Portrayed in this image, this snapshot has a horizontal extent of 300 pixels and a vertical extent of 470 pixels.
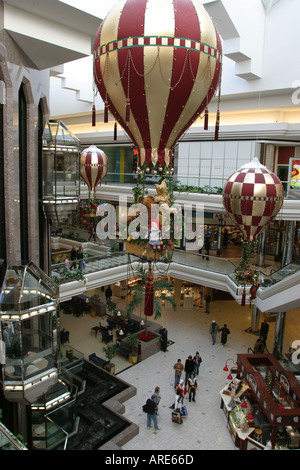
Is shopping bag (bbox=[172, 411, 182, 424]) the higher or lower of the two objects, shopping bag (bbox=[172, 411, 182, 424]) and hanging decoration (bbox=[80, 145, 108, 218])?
the lower

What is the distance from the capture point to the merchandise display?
29.9ft

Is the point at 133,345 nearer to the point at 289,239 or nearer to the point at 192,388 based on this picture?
the point at 192,388

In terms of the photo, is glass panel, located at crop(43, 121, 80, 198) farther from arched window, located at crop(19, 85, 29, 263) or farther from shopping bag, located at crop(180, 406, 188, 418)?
shopping bag, located at crop(180, 406, 188, 418)

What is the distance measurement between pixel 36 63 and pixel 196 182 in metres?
9.60

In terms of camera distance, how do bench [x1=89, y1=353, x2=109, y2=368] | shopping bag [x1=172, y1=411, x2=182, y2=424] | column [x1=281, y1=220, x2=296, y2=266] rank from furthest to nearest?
column [x1=281, y1=220, x2=296, y2=266] < bench [x1=89, y1=353, x2=109, y2=368] < shopping bag [x1=172, y1=411, x2=182, y2=424]

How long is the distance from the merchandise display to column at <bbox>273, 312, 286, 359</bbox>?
2686 millimetres

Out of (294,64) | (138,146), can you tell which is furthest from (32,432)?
(294,64)

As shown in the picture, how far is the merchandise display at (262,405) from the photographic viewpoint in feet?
29.9

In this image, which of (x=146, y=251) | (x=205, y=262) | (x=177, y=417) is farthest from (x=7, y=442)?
(x=205, y=262)

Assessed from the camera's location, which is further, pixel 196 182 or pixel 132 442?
pixel 196 182

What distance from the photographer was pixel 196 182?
53.9 ft

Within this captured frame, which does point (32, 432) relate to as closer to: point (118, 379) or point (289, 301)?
point (118, 379)

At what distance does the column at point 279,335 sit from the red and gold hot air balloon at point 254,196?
638cm

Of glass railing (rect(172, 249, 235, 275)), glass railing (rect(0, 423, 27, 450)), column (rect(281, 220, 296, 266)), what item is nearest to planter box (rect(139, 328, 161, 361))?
glass railing (rect(172, 249, 235, 275))
